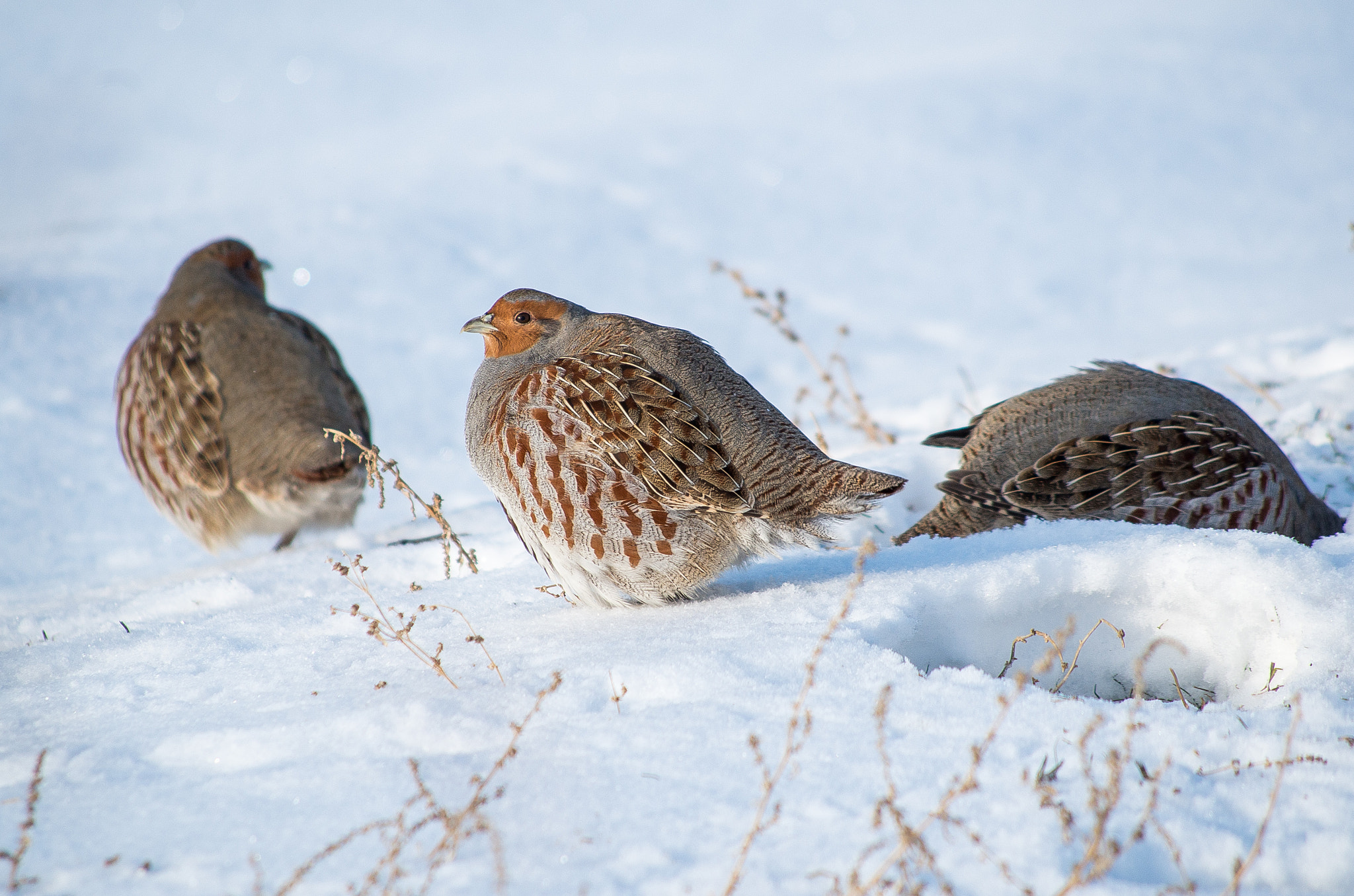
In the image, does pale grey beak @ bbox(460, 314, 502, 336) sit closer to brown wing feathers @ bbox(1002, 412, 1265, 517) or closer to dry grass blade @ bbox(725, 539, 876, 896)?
dry grass blade @ bbox(725, 539, 876, 896)

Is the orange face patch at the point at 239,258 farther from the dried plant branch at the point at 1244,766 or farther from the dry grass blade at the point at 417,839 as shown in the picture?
the dried plant branch at the point at 1244,766

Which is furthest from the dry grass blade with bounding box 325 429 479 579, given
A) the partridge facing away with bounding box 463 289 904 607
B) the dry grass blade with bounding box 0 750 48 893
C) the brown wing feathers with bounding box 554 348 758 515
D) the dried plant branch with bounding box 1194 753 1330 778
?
the dried plant branch with bounding box 1194 753 1330 778

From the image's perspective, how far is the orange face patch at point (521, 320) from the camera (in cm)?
330

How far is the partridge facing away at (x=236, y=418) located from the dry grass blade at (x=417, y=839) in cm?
349

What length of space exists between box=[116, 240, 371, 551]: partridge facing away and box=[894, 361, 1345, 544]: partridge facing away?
313 cm

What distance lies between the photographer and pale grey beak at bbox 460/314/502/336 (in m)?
3.35

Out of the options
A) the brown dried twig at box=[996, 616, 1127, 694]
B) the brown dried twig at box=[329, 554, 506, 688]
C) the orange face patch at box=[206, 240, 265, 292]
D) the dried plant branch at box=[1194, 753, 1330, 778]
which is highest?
the orange face patch at box=[206, 240, 265, 292]

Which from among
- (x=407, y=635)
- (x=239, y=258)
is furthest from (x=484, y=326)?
(x=239, y=258)

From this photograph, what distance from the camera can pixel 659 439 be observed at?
2.81 meters

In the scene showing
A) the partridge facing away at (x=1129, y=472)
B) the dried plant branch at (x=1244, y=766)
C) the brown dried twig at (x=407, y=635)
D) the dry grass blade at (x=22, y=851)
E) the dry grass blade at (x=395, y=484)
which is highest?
the partridge facing away at (x=1129, y=472)

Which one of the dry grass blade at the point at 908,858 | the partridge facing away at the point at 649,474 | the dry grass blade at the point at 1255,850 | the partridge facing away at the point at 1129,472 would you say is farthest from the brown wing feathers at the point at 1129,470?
the dry grass blade at the point at 908,858

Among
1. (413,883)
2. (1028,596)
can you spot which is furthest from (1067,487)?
(413,883)

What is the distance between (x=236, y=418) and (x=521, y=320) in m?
2.66

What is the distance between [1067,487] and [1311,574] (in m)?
1.12
